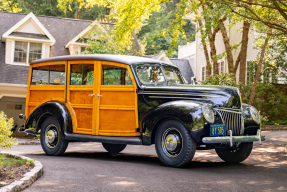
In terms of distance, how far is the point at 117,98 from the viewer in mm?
8359

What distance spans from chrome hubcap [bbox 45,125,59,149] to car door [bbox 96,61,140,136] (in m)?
1.38

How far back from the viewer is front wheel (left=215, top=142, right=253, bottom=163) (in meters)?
8.05

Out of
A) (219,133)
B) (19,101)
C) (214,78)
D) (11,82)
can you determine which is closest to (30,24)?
(11,82)

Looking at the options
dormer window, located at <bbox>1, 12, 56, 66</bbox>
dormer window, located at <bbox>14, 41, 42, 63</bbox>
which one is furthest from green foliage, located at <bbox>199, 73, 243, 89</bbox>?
dormer window, located at <bbox>14, 41, 42, 63</bbox>

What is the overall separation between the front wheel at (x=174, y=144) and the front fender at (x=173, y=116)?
128 millimetres

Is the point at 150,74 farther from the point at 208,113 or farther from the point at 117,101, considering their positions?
the point at 208,113

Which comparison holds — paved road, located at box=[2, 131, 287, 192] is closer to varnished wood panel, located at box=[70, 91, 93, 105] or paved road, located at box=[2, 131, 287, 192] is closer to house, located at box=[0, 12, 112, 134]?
varnished wood panel, located at box=[70, 91, 93, 105]

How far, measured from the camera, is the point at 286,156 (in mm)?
9633

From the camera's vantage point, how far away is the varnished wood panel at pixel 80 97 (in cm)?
882

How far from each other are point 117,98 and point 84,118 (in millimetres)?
1053

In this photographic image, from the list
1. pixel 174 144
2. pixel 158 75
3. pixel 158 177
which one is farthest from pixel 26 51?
pixel 158 177

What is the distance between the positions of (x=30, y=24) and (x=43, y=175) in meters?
17.6

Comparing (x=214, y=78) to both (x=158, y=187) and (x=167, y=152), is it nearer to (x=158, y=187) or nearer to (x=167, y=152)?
(x=167, y=152)

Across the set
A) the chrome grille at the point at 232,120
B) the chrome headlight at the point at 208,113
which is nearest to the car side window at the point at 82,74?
the chrome headlight at the point at 208,113
